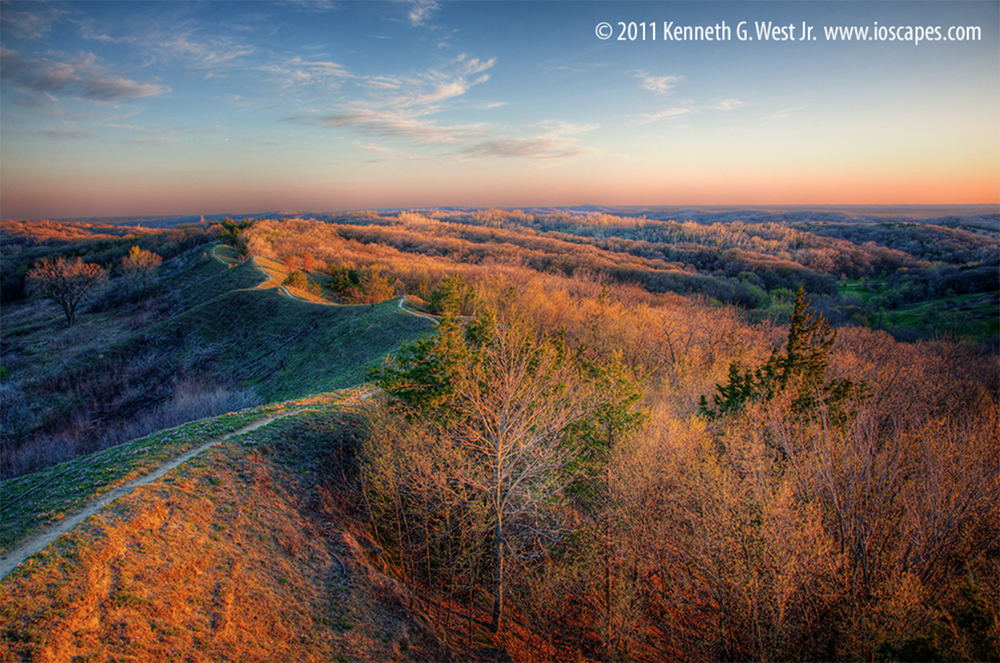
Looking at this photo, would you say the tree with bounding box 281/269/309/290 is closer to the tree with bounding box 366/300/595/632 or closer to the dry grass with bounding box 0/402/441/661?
the dry grass with bounding box 0/402/441/661

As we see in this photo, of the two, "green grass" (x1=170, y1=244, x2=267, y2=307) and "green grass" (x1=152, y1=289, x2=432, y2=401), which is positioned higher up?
"green grass" (x1=170, y1=244, x2=267, y2=307)

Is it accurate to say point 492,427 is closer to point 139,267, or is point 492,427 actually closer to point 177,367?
point 177,367

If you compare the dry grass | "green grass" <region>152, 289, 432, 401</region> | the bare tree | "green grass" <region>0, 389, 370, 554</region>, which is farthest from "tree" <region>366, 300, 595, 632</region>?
"green grass" <region>152, 289, 432, 401</region>

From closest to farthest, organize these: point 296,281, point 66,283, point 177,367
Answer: point 177,367, point 296,281, point 66,283

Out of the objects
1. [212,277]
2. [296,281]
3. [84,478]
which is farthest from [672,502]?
[212,277]

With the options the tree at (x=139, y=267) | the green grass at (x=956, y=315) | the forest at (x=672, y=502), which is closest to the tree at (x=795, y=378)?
the forest at (x=672, y=502)

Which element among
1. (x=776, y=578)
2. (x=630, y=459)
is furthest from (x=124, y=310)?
(x=776, y=578)

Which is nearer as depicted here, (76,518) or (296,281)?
(76,518)
